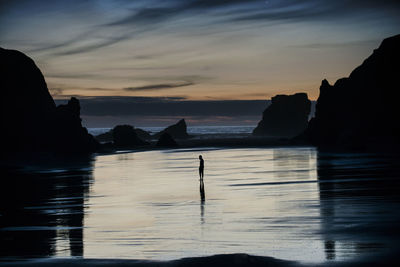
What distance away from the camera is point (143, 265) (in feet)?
39.3

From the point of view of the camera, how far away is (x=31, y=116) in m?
91.9

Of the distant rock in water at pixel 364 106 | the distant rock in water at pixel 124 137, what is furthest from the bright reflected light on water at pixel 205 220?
the distant rock in water at pixel 124 137

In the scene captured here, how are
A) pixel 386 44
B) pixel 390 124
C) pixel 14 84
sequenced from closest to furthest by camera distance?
1. pixel 14 84
2. pixel 390 124
3. pixel 386 44

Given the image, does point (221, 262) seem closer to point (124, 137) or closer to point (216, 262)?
point (216, 262)

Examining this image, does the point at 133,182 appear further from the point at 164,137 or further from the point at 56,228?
the point at 164,137

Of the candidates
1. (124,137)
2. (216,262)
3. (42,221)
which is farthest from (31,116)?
(216,262)

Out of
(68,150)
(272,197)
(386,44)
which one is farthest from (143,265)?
(386,44)

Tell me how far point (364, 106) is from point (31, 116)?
8134 cm

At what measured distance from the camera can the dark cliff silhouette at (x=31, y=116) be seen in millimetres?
85250

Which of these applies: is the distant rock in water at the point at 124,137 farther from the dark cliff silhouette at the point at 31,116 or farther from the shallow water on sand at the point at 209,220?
the shallow water on sand at the point at 209,220

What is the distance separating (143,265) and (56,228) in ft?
24.4

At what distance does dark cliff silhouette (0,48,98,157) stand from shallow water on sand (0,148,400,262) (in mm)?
56306

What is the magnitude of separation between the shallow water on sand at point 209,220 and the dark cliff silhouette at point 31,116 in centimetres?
5631

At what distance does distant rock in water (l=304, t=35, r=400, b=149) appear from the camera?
107m
